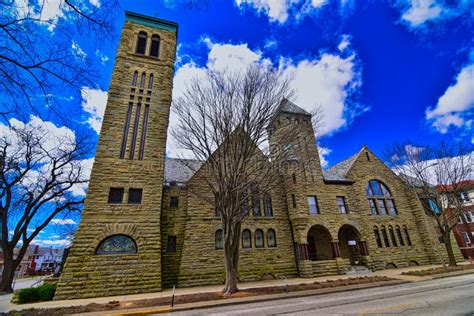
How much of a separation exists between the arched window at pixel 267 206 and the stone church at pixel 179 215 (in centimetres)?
9

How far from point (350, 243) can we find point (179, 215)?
1520 centimetres

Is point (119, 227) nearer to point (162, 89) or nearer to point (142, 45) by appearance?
point (162, 89)

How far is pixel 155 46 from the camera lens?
20.6 metres

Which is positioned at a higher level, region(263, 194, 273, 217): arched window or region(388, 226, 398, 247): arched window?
region(263, 194, 273, 217): arched window

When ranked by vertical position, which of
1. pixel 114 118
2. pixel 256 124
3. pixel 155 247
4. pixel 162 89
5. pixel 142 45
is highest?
pixel 142 45

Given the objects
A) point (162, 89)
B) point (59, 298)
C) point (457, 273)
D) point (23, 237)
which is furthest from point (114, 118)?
point (457, 273)

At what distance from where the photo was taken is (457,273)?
539 inches

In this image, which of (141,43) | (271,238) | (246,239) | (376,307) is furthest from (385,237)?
(141,43)

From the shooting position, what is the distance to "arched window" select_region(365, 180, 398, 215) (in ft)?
71.8

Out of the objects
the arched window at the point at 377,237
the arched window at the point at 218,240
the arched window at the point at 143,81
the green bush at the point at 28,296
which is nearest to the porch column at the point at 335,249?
the arched window at the point at 377,237

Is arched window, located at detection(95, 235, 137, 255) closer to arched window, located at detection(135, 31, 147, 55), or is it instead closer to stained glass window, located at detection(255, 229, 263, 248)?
stained glass window, located at detection(255, 229, 263, 248)

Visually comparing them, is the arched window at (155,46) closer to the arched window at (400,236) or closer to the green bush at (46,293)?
the green bush at (46,293)

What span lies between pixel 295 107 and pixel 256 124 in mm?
13778

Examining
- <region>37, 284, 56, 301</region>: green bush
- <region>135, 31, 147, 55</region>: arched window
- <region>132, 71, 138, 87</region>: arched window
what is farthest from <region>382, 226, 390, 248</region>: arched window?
<region>135, 31, 147, 55</region>: arched window
